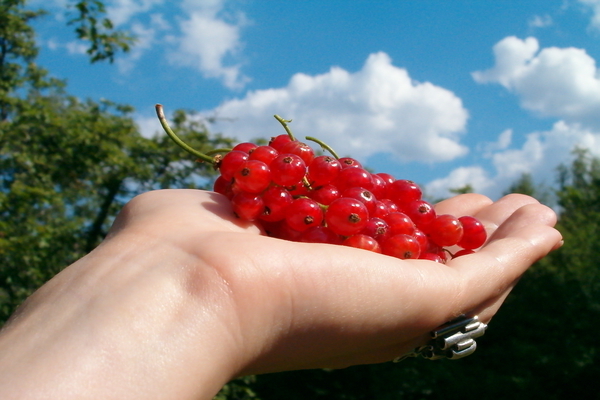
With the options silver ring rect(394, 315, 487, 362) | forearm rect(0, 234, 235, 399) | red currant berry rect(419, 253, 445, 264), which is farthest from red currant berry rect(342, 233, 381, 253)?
forearm rect(0, 234, 235, 399)

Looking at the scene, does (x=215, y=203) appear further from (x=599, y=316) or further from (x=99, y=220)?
(x=599, y=316)

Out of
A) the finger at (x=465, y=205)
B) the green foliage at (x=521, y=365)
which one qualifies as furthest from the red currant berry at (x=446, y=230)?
the green foliage at (x=521, y=365)

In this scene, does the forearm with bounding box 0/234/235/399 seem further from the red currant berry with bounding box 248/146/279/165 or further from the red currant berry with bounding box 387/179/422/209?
the red currant berry with bounding box 387/179/422/209

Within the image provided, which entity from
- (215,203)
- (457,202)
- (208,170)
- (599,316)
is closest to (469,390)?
Result: (599,316)

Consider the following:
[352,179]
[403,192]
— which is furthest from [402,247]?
[403,192]

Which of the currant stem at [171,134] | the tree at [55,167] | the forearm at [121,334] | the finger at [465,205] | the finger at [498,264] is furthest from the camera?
the tree at [55,167]

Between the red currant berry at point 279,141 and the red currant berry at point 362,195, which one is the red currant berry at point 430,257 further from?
the red currant berry at point 279,141
